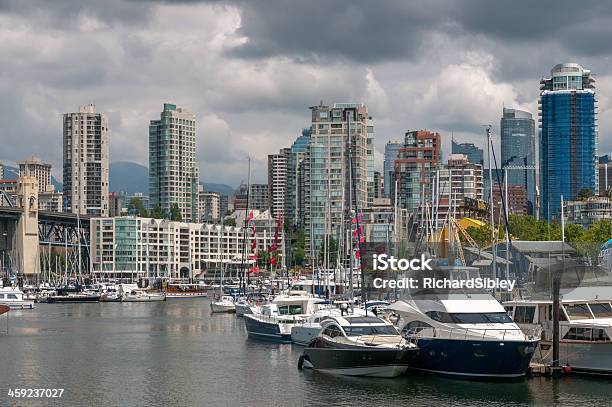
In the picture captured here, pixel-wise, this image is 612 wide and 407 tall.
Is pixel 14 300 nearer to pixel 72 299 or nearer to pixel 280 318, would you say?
pixel 72 299

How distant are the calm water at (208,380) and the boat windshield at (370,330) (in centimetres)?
267

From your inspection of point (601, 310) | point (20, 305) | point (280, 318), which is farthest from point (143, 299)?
point (601, 310)

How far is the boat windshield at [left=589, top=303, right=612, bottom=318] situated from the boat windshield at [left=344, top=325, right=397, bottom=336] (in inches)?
447

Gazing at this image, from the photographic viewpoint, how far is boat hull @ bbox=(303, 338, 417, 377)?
57.3 meters

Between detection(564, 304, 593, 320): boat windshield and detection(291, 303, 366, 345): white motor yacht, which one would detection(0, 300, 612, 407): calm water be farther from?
detection(564, 304, 593, 320): boat windshield

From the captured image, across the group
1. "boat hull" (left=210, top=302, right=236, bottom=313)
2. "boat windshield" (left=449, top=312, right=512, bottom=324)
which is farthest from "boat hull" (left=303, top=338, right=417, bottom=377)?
"boat hull" (left=210, top=302, right=236, bottom=313)

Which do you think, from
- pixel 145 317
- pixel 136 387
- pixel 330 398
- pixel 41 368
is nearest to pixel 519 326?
pixel 330 398

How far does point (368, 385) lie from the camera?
56.2m

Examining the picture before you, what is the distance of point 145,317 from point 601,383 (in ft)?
292

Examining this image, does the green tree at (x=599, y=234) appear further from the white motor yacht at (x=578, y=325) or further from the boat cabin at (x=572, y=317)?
the boat cabin at (x=572, y=317)

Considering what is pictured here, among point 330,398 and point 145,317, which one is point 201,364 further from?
point 145,317

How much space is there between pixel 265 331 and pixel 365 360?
28.6 m

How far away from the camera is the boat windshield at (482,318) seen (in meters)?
56.7

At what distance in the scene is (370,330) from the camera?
59156mm
